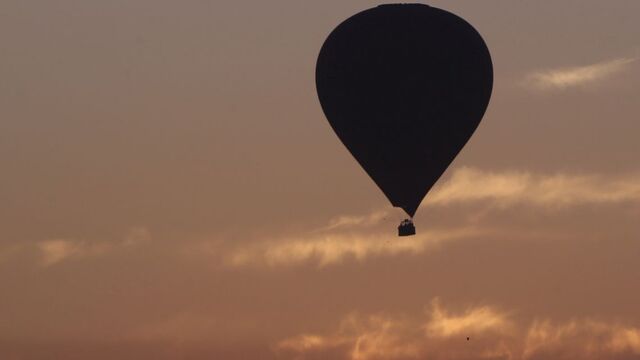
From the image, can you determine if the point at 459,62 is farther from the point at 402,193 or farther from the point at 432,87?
the point at 402,193

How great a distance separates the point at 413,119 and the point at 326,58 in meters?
3.37

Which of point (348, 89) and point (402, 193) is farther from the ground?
point (348, 89)

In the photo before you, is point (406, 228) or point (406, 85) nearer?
point (406, 228)

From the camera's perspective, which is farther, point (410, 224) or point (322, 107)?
point (322, 107)

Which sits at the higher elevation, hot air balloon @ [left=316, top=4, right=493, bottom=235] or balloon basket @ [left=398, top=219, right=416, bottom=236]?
hot air balloon @ [left=316, top=4, right=493, bottom=235]

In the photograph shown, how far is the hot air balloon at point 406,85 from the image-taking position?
53.8 m

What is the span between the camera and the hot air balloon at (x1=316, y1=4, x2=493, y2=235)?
53844 millimetres

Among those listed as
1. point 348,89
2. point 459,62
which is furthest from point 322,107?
point 459,62

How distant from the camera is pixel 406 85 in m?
54.2

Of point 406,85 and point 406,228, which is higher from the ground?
point 406,85

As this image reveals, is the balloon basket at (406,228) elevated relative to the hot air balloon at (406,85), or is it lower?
lower

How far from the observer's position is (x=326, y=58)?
54.4 metres

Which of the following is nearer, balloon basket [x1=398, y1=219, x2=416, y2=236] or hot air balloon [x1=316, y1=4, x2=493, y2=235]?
balloon basket [x1=398, y1=219, x2=416, y2=236]

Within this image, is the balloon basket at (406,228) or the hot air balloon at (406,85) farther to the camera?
the hot air balloon at (406,85)
